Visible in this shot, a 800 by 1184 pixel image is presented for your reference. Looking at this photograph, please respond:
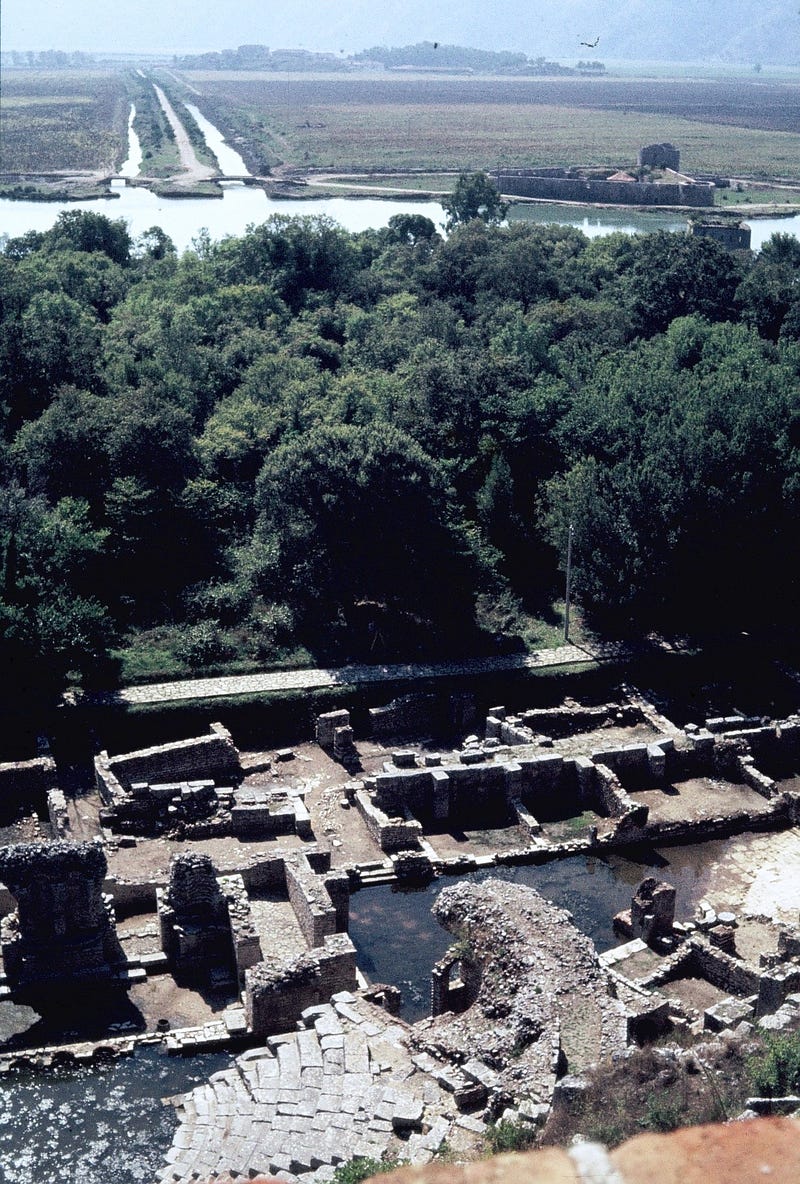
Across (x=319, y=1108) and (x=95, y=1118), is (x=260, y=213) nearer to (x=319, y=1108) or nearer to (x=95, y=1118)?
(x=95, y=1118)

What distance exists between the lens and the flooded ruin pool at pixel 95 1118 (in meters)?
28.0

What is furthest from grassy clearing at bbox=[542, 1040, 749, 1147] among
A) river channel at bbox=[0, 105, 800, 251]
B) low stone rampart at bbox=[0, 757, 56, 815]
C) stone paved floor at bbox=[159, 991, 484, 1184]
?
river channel at bbox=[0, 105, 800, 251]

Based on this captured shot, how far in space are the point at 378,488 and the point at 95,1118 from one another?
88.6 ft

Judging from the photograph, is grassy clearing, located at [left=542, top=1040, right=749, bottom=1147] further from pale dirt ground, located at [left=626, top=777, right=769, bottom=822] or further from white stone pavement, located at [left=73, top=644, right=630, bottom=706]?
white stone pavement, located at [left=73, top=644, right=630, bottom=706]

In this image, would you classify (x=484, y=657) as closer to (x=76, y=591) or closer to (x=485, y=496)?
(x=485, y=496)

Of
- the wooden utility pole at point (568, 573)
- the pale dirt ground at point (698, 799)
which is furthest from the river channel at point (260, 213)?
the pale dirt ground at point (698, 799)

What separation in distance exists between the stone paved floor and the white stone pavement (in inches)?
717

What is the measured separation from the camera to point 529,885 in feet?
130

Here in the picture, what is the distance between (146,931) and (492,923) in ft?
31.5

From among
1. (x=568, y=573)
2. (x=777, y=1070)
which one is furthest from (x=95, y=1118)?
(x=568, y=573)

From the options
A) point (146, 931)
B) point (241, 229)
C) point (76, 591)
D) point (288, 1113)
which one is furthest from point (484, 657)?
point (241, 229)

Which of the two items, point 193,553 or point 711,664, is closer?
point 711,664

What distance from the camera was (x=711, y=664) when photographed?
2050 inches

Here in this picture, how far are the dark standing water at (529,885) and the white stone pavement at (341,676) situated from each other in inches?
415
